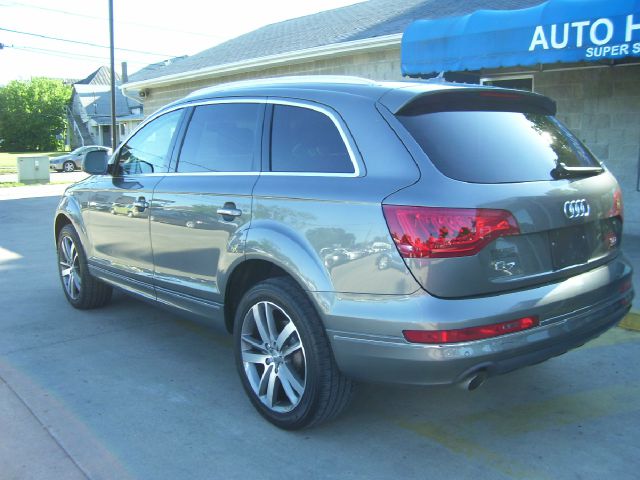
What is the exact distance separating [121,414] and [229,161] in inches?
67.1

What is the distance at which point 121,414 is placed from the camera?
3.92m

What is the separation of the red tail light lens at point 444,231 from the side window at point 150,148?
7.74 ft

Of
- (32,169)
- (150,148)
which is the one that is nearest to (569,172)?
(150,148)

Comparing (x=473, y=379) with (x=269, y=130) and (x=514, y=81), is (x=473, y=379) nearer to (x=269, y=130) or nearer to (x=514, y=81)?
(x=269, y=130)

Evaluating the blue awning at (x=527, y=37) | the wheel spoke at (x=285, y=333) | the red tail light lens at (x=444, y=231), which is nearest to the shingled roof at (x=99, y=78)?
the blue awning at (x=527, y=37)

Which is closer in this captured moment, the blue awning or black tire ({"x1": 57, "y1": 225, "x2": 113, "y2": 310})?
black tire ({"x1": 57, "y1": 225, "x2": 113, "y2": 310})

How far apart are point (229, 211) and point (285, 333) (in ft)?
2.74

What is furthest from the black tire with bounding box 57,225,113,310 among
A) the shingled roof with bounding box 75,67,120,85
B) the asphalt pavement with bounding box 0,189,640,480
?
the shingled roof with bounding box 75,67,120,85

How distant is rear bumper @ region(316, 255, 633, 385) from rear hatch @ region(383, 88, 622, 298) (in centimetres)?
8

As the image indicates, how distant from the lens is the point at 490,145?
334cm

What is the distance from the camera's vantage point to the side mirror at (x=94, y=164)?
5.48 meters

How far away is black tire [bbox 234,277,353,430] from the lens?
3389 millimetres

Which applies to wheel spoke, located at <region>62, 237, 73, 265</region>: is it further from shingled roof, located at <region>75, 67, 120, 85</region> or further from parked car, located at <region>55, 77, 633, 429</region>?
shingled roof, located at <region>75, 67, 120, 85</region>

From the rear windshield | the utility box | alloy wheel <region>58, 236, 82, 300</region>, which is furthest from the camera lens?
the utility box
